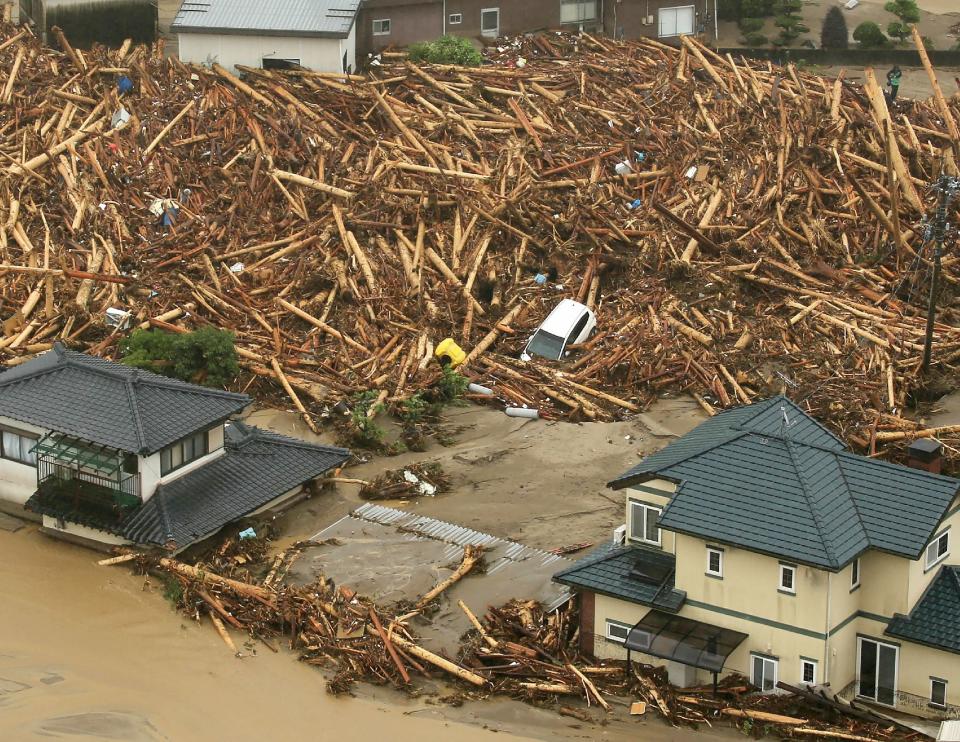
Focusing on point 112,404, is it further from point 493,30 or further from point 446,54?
point 493,30

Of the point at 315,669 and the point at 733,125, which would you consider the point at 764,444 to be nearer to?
the point at 315,669

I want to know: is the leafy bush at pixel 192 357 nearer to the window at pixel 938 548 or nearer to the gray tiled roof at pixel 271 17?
the gray tiled roof at pixel 271 17

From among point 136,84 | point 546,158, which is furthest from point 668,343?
point 136,84

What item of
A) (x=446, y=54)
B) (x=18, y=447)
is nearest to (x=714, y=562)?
(x=18, y=447)

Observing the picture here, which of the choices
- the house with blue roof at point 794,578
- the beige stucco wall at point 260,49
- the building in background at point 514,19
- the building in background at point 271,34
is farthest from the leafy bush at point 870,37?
the house with blue roof at point 794,578

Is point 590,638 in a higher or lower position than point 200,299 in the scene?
lower
